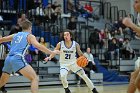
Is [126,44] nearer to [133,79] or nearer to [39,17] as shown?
[39,17]

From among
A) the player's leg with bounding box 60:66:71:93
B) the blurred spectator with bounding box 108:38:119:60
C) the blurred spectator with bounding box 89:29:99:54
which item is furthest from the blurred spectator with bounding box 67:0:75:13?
the player's leg with bounding box 60:66:71:93

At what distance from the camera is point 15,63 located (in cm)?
837

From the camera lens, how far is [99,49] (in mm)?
22188

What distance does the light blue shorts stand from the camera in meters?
8.32

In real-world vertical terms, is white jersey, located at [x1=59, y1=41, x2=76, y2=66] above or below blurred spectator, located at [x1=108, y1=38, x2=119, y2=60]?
above

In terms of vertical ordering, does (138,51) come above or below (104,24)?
below

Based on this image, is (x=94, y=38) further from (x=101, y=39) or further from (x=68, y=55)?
(x=68, y=55)

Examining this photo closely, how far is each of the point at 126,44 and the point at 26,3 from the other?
6.58 metres

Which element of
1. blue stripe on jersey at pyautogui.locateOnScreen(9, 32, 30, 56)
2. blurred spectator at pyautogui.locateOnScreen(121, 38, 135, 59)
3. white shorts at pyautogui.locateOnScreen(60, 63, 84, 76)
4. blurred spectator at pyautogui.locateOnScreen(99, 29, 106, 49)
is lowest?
blurred spectator at pyautogui.locateOnScreen(121, 38, 135, 59)

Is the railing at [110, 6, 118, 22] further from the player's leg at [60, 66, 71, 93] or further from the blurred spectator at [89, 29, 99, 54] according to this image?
the player's leg at [60, 66, 71, 93]

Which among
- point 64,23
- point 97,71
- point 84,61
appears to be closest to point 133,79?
point 84,61

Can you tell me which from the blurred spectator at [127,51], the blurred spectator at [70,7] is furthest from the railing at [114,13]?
the blurred spectator at [127,51]

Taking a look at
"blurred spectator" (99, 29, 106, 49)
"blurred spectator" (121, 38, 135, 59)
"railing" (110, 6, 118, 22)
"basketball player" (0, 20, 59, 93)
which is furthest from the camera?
"railing" (110, 6, 118, 22)

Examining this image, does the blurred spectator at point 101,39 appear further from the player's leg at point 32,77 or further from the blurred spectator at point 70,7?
the player's leg at point 32,77
